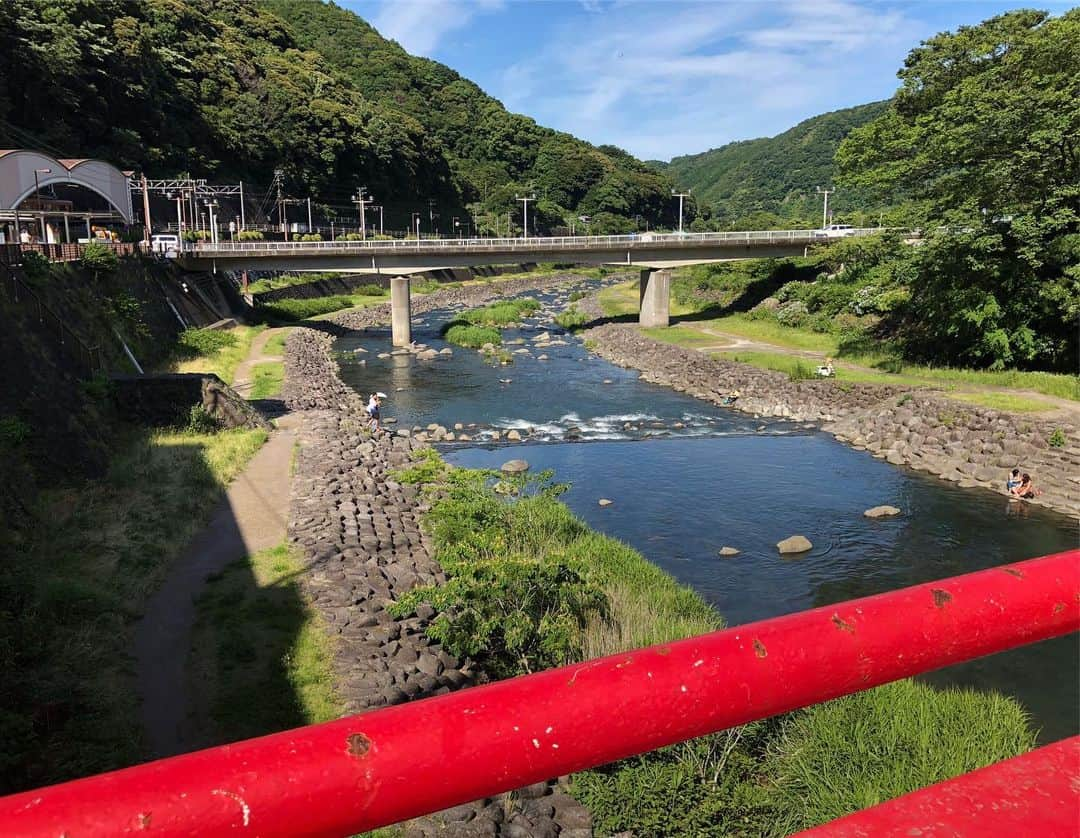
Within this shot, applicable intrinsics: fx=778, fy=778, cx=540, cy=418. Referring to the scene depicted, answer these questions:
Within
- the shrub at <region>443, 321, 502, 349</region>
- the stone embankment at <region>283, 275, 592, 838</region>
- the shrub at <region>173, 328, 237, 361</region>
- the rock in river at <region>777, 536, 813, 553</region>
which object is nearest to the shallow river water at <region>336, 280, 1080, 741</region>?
the rock in river at <region>777, 536, 813, 553</region>

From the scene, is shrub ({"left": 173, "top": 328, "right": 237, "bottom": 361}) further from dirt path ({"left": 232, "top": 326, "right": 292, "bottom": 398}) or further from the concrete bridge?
the concrete bridge

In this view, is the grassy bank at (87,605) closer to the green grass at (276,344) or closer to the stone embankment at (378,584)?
the stone embankment at (378,584)

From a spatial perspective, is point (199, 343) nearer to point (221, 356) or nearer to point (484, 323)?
point (221, 356)

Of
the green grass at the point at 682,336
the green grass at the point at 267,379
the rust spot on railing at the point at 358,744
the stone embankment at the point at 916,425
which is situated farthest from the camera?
the green grass at the point at 682,336

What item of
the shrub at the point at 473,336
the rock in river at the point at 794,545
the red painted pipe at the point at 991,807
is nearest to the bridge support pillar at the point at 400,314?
the shrub at the point at 473,336

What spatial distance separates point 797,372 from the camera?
34688mm

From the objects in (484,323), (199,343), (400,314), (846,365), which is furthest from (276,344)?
(846,365)

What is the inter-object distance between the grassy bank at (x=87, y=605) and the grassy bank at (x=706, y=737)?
12.8ft

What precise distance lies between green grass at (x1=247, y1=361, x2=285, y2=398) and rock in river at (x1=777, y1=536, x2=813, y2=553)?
20.8 metres

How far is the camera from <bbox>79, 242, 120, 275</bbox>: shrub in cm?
3334

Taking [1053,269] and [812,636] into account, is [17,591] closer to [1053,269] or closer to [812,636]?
[812,636]

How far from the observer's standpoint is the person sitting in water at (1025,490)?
20.5 metres

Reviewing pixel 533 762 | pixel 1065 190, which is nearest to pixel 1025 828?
pixel 533 762

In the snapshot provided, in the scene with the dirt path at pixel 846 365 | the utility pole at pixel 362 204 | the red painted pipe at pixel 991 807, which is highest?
the utility pole at pixel 362 204
